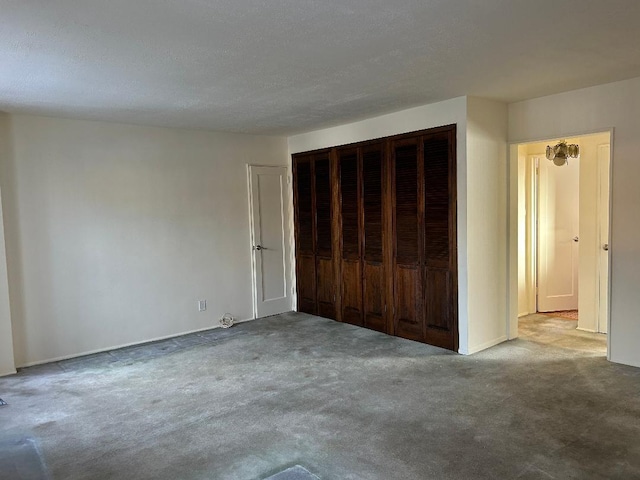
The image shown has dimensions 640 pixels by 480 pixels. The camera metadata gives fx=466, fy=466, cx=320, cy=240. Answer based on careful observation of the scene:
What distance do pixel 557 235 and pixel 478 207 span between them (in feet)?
7.59

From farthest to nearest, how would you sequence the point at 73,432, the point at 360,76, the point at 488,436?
the point at 360,76
the point at 73,432
the point at 488,436

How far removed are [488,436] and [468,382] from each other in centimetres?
89

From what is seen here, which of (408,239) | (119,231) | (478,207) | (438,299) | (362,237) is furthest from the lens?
(362,237)

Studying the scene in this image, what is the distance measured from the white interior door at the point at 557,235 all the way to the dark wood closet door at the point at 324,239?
2722mm

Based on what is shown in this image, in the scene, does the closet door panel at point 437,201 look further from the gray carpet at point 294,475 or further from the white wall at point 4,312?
the white wall at point 4,312

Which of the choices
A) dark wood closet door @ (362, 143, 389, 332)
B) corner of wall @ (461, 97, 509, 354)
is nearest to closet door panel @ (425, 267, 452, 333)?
corner of wall @ (461, 97, 509, 354)

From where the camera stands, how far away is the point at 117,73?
128 inches

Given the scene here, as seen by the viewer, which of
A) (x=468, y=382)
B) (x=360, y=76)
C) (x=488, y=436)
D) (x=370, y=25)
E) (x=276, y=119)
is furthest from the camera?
(x=276, y=119)

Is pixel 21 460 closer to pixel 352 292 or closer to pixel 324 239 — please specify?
pixel 352 292

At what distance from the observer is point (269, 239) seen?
6371 mm

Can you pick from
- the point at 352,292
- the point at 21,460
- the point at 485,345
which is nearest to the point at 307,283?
the point at 352,292

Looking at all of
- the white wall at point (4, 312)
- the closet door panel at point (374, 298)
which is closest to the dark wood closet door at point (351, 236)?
the closet door panel at point (374, 298)

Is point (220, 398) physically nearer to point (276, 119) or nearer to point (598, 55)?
point (276, 119)

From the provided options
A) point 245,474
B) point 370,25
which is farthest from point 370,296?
point 370,25
